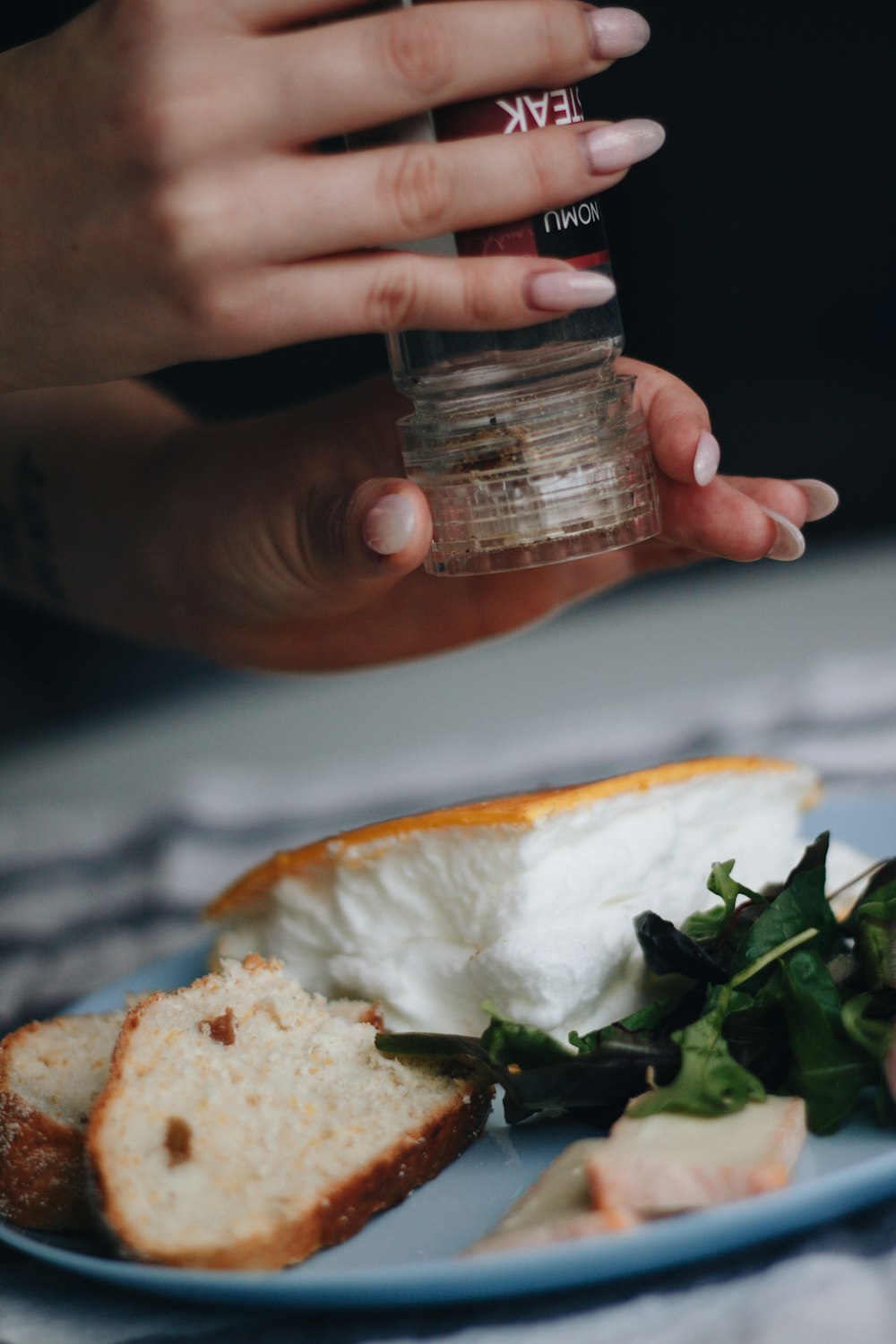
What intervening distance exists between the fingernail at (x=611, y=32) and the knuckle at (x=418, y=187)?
23cm

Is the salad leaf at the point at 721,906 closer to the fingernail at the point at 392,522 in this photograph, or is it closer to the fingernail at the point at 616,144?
the fingernail at the point at 392,522

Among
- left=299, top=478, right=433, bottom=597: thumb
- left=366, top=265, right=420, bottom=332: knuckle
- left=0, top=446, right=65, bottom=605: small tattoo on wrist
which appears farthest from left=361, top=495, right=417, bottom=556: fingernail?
left=0, top=446, right=65, bottom=605: small tattoo on wrist

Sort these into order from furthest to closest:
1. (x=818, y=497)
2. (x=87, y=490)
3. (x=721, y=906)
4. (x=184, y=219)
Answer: (x=87, y=490), (x=818, y=497), (x=721, y=906), (x=184, y=219)

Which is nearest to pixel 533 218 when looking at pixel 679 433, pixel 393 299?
pixel 393 299

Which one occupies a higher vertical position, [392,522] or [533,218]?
[533,218]

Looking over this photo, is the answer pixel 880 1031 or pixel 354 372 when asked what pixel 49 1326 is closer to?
pixel 880 1031

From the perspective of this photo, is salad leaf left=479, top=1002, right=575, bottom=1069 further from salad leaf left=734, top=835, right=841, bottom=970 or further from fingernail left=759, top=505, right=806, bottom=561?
fingernail left=759, top=505, right=806, bottom=561

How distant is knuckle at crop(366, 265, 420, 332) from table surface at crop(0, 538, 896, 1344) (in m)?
0.97

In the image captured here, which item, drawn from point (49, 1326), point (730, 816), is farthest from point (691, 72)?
point (49, 1326)

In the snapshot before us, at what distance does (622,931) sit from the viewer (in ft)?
5.47

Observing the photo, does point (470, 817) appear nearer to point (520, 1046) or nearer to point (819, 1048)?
point (520, 1046)

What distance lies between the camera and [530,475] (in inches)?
61.9

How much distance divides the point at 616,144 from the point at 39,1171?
1272 mm

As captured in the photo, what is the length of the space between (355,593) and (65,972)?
2.90 feet
